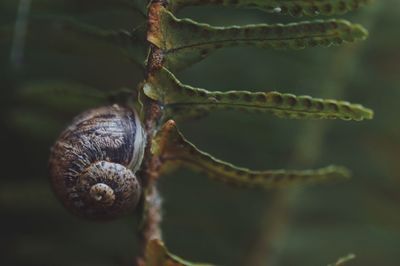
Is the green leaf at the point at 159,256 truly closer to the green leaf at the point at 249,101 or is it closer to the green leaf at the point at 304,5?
the green leaf at the point at 249,101

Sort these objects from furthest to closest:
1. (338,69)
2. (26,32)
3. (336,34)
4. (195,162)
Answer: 1. (338,69)
2. (26,32)
3. (195,162)
4. (336,34)

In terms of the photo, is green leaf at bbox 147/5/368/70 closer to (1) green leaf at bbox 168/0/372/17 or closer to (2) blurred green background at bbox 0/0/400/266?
(1) green leaf at bbox 168/0/372/17

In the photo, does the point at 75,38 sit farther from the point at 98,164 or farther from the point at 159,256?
the point at 159,256

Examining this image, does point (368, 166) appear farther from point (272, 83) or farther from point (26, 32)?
point (26, 32)

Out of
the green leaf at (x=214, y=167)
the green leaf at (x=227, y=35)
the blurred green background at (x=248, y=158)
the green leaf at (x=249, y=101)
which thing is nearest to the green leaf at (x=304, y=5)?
the green leaf at (x=227, y=35)

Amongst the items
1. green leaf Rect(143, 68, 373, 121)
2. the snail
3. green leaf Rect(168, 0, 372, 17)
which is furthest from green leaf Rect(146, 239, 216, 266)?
green leaf Rect(168, 0, 372, 17)

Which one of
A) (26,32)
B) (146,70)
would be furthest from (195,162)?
(26,32)
